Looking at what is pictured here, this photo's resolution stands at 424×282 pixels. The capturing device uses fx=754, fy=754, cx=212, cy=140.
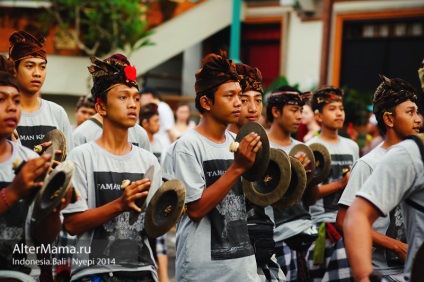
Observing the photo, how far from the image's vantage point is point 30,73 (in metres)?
6.09

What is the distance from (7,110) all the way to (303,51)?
14.6 meters

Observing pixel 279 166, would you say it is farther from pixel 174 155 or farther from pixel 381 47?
pixel 381 47

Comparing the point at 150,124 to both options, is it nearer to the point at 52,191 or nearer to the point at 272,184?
the point at 272,184

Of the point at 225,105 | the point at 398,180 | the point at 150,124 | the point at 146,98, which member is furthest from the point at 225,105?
the point at 146,98

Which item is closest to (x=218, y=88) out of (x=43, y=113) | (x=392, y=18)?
(x=43, y=113)

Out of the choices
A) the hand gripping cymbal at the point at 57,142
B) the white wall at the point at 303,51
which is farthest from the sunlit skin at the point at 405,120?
the white wall at the point at 303,51

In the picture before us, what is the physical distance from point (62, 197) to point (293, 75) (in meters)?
15.0

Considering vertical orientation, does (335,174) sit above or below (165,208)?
above

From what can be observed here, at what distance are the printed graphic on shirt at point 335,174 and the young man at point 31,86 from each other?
2993 millimetres

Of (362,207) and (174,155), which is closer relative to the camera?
(362,207)

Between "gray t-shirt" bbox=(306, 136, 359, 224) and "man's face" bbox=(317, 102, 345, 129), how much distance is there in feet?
0.63

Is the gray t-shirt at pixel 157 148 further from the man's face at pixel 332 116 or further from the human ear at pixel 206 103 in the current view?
the human ear at pixel 206 103

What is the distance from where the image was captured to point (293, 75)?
18.5 m

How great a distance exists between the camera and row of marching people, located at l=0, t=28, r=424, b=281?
3848 millimetres
